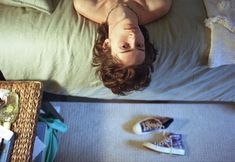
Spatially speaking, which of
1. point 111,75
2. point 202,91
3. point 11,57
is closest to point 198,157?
point 202,91

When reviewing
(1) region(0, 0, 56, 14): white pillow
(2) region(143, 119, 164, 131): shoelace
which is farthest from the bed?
(2) region(143, 119, 164, 131): shoelace

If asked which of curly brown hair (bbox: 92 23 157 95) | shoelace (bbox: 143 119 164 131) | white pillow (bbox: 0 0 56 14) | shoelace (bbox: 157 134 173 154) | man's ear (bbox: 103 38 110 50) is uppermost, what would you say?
white pillow (bbox: 0 0 56 14)

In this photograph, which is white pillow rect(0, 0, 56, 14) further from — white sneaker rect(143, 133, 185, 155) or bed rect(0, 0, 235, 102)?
white sneaker rect(143, 133, 185, 155)

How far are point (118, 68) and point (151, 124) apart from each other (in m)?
0.50

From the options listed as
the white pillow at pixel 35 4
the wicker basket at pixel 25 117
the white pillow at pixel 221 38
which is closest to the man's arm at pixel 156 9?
the white pillow at pixel 221 38

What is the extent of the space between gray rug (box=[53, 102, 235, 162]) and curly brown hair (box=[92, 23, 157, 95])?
0.41 meters

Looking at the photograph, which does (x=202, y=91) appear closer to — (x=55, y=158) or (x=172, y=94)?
(x=172, y=94)

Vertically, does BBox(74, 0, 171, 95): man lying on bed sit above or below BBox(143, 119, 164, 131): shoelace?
above

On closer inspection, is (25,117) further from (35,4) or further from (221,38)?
(221,38)

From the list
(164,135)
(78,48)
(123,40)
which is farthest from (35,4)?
(164,135)

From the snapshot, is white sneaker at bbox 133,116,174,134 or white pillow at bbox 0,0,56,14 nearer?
white pillow at bbox 0,0,56,14

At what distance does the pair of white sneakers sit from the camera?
1.43 m

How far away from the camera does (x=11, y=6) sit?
1141mm

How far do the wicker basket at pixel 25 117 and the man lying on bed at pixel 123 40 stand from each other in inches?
9.8
